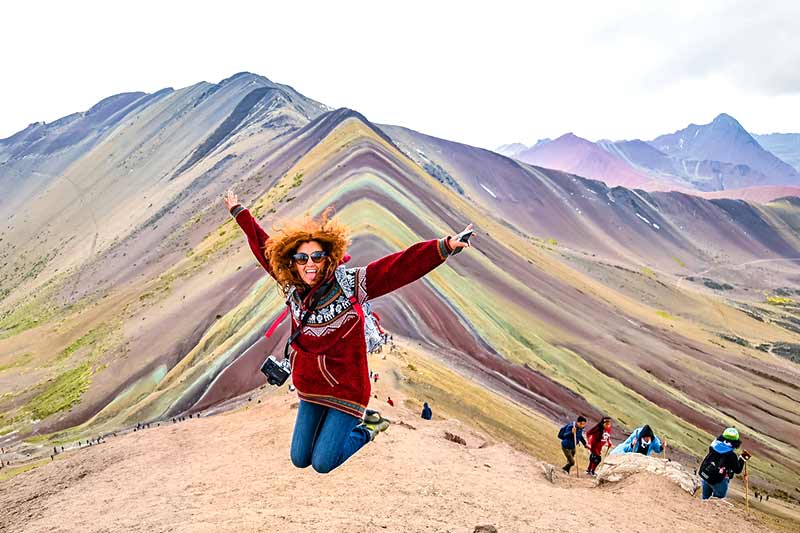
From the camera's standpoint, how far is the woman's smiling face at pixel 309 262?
418 centimetres

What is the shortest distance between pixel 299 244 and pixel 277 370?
135 centimetres

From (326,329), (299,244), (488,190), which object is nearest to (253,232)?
(299,244)

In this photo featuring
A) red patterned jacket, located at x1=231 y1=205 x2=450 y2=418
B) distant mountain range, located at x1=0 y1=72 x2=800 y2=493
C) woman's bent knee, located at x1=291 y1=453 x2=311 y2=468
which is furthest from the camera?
distant mountain range, located at x1=0 y1=72 x2=800 y2=493

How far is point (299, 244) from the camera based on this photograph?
4.24 m

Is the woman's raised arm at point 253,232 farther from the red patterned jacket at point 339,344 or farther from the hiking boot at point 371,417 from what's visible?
the hiking boot at point 371,417

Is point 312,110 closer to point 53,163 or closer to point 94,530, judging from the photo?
point 53,163

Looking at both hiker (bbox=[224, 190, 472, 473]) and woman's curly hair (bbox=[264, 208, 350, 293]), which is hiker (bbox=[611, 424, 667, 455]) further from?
woman's curly hair (bbox=[264, 208, 350, 293])

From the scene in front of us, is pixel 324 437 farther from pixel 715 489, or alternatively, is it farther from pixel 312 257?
pixel 715 489

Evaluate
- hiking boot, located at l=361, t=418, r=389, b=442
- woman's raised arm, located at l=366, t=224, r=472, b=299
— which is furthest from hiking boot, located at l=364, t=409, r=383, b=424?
woman's raised arm, located at l=366, t=224, r=472, b=299

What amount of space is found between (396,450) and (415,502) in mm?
2129

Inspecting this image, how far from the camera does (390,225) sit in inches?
1129

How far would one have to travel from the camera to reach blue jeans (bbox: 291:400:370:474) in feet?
14.1

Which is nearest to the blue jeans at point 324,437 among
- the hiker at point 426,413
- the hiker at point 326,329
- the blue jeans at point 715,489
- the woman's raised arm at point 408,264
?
the hiker at point 326,329

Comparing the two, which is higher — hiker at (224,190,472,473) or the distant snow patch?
the distant snow patch
